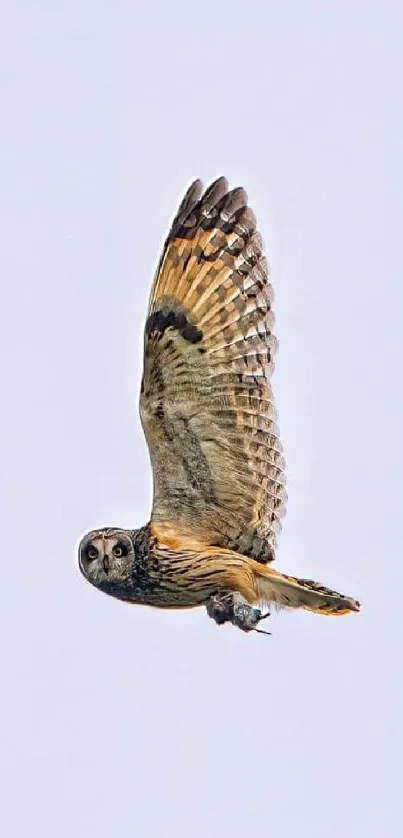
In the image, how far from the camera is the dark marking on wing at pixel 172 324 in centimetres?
955

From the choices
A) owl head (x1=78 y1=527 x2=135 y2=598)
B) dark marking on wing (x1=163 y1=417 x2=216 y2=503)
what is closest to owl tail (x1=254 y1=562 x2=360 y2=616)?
dark marking on wing (x1=163 y1=417 x2=216 y2=503)

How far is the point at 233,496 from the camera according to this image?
9.97m

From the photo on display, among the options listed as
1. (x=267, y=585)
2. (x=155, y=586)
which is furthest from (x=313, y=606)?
(x=155, y=586)

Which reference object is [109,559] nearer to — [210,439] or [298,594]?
[210,439]

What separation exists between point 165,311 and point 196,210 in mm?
610

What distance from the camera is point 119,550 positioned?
977cm

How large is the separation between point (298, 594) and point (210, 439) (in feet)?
3.33

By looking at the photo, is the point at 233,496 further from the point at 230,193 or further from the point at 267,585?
the point at 230,193

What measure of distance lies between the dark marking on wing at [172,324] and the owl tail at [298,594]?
4.21 feet

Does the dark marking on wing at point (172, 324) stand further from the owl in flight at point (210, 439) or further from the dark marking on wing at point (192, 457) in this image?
the dark marking on wing at point (192, 457)

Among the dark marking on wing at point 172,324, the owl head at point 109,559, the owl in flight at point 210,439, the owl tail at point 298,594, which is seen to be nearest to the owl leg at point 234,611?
the owl in flight at point 210,439

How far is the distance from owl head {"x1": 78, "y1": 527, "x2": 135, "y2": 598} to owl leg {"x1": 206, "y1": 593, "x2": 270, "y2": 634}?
465mm

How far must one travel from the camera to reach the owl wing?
9625mm

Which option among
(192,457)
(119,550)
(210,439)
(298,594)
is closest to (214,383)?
(210,439)
